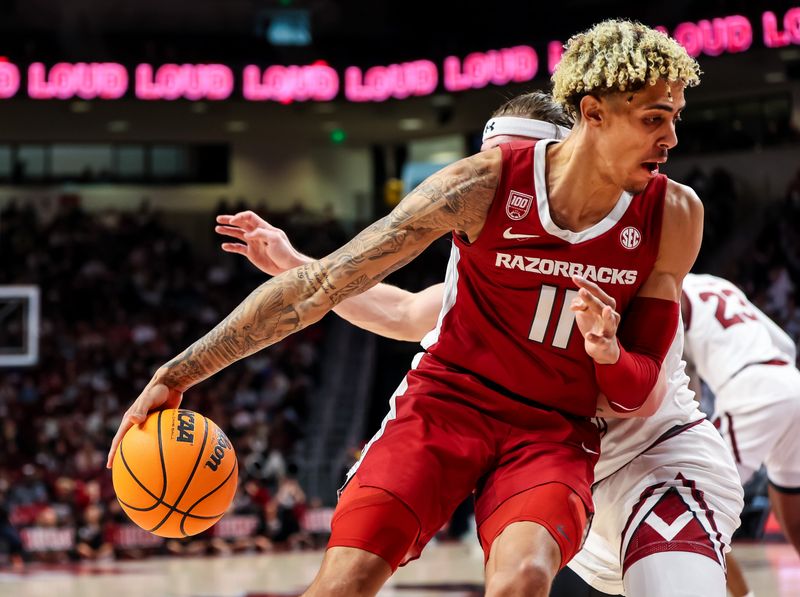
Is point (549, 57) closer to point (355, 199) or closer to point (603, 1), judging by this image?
point (603, 1)

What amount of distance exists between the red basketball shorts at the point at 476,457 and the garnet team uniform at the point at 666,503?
0.23 metres

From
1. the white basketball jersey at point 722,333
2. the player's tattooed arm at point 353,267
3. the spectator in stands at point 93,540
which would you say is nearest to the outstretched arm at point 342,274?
the player's tattooed arm at point 353,267

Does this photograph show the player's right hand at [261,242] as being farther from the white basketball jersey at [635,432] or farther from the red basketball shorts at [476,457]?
the white basketball jersey at [635,432]

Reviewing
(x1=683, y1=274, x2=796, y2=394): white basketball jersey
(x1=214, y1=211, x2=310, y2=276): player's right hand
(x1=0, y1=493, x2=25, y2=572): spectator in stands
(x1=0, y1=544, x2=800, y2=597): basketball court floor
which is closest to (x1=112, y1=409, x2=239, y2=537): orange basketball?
(x1=214, y1=211, x2=310, y2=276): player's right hand

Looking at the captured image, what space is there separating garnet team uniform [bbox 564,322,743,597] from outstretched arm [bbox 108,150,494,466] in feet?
2.70

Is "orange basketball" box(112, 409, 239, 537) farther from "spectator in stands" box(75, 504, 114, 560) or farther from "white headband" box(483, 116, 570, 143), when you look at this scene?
"spectator in stands" box(75, 504, 114, 560)

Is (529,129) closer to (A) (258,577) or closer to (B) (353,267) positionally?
(B) (353,267)

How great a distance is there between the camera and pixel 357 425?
18391 millimetres

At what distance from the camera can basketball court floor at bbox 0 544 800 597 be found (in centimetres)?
894

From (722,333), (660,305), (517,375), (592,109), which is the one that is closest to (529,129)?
(592,109)

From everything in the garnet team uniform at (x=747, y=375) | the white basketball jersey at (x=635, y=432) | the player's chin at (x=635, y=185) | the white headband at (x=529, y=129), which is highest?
the white headband at (x=529, y=129)

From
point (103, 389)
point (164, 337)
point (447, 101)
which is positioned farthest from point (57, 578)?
point (447, 101)

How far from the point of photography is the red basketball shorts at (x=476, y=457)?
9.95ft

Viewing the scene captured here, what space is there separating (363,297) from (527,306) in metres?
0.97
